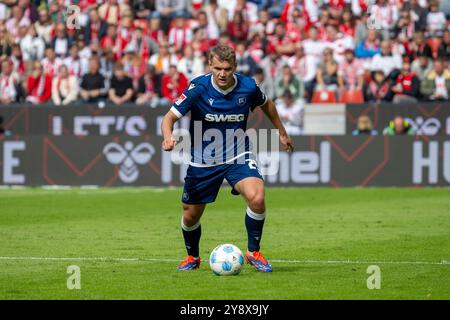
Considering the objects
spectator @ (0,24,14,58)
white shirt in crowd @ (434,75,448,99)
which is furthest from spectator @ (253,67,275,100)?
spectator @ (0,24,14,58)

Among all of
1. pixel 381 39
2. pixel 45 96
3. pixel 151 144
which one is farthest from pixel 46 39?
pixel 381 39

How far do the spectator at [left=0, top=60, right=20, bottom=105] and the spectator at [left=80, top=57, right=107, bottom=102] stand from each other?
1.76 meters

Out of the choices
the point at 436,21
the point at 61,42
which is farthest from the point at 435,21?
the point at 61,42

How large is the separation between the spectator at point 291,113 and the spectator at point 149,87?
10.2 ft

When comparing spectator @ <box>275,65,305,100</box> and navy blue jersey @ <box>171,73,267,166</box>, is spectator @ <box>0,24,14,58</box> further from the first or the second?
navy blue jersey @ <box>171,73,267,166</box>

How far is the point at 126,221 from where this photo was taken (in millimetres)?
17047

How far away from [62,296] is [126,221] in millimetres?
7762

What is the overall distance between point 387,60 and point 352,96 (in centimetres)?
149

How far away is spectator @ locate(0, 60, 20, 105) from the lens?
88.5 feet

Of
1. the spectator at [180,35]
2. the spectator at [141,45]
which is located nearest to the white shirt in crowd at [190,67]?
the spectator at [180,35]

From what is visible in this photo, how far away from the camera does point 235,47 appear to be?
27078mm

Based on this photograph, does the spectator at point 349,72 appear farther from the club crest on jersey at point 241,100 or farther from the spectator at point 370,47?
the club crest on jersey at point 241,100

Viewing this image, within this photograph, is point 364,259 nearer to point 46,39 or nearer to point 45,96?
point 45,96

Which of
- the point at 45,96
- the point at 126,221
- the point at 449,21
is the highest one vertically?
the point at 449,21
